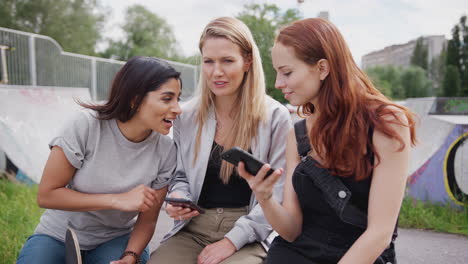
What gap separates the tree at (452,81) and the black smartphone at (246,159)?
3994 cm

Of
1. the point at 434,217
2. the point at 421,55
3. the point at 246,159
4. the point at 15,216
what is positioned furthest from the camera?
the point at 421,55

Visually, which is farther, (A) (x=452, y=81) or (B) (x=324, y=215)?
(A) (x=452, y=81)

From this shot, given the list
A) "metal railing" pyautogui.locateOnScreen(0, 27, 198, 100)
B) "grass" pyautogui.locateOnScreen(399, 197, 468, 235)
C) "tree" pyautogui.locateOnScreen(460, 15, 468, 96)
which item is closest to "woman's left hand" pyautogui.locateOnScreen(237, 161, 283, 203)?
"grass" pyautogui.locateOnScreen(399, 197, 468, 235)

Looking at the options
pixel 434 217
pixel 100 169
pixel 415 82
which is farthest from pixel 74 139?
pixel 415 82

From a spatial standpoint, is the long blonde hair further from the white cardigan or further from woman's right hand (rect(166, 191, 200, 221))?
woman's right hand (rect(166, 191, 200, 221))

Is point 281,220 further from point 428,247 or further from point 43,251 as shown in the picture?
point 428,247

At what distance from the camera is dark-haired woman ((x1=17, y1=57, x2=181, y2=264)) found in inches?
93.0

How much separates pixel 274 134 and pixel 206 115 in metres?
0.52

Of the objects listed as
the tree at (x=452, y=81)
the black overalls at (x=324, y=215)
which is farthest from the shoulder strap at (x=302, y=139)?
the tree at (x=452, y=81)

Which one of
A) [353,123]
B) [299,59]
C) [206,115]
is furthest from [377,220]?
[206,115]

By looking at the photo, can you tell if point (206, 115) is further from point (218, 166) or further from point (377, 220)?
point (377, 220)

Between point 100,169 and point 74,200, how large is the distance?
0.24 meters

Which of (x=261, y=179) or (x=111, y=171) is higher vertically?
(x=261, y=179)

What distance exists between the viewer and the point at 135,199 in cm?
237
